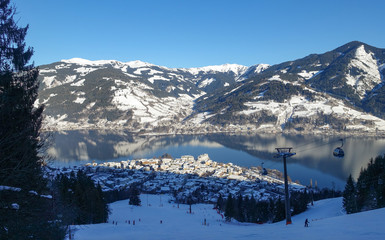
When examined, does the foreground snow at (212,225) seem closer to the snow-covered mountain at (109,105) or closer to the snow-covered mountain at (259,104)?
the snow-covered mountain at (259,104)

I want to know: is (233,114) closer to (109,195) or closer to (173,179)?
(173,179)

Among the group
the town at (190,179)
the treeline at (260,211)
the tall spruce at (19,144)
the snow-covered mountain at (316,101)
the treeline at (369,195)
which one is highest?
the snow-covered mountain at (316,101)

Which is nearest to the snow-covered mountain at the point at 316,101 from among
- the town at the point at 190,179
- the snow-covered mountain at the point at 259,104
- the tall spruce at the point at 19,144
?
the snow-covered mountain at the point at 259,104

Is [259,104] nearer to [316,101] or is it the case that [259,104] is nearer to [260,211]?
[316,101]

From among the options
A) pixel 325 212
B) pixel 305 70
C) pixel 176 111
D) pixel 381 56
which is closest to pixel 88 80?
pixel 176 111

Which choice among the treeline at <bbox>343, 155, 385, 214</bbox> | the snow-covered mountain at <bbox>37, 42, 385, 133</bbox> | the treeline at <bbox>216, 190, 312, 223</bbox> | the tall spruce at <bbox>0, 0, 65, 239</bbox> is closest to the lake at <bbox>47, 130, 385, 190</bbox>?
the treeline at <bbox>216, 190, 312, 223</bbox>

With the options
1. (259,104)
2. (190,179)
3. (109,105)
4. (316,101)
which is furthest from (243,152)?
(109,105)

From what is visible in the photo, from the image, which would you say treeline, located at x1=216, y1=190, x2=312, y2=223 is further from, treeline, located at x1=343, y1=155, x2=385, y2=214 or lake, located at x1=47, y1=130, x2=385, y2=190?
lake, located at x1=47, y1=130, x2=385, y2=190
